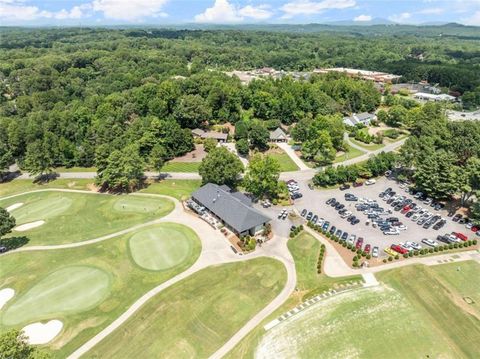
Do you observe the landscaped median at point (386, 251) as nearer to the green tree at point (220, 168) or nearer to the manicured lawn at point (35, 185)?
the green tree at point (220, 168)

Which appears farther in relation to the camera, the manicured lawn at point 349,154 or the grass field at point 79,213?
the manicured lawn at point 349,154

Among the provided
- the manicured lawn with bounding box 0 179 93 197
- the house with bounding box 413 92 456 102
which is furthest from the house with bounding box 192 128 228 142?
the house with bounding box 413 92 456 102

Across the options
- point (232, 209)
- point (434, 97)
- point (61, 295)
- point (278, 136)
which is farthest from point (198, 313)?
point (434, 97)

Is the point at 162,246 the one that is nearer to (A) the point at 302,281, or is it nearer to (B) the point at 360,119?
(A) the point at 302,281

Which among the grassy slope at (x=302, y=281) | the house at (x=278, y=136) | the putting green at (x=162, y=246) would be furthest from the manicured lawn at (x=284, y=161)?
the putting green at (x=162, y=246)

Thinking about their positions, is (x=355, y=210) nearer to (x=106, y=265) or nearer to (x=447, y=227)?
(x=447, y=227)
